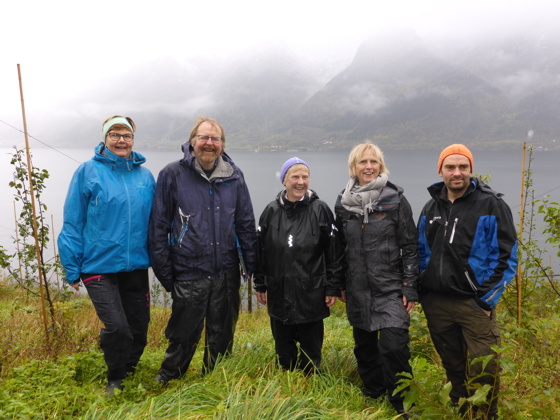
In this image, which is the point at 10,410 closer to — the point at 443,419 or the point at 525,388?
the point at 443,419

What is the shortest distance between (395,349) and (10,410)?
2.99 metres

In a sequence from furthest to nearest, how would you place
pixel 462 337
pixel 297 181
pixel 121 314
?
1. pixel 297 181
2. pixel 121 314
3. pixel 462 337

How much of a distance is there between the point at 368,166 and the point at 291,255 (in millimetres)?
1091

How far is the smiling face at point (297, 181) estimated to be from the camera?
3.49 metres

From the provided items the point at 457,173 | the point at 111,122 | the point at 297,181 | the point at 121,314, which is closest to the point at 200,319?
the point at 121,314

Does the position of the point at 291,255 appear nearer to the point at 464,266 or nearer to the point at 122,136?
the point at 464,266

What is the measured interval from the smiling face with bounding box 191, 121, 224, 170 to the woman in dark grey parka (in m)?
1.27

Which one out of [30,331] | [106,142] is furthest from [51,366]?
[106,142]

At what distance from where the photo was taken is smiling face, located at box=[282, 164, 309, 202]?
349cm

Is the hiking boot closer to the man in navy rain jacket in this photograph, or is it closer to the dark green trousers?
the man in navy rain jacket

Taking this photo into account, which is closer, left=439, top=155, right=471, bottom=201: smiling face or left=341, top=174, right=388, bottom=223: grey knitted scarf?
left=439, top=155, right=471, bottom=201: smiling face

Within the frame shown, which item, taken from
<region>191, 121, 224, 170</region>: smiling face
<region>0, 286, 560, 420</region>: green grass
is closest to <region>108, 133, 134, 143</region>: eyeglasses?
<region>191, 121, 224, 170</region>: smiling face

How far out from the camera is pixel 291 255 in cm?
345

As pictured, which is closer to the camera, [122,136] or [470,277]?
[470,277]
